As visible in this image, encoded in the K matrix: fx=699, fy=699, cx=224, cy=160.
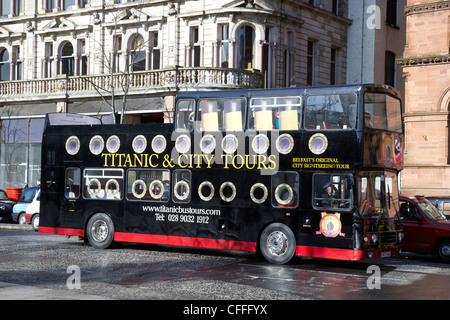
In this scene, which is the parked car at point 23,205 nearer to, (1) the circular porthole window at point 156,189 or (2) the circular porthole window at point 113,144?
(2) the circular porthole window at point 113,144

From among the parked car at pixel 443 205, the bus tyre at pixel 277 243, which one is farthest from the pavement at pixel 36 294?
the parked car at pixel 443 205

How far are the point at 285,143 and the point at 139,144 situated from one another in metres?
4.34

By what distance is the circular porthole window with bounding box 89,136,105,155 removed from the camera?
64.1ft

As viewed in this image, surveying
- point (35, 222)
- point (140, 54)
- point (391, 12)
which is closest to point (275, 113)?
point (35, 222)

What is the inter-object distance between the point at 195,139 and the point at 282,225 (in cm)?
317

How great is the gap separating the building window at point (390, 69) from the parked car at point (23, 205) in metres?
23.3

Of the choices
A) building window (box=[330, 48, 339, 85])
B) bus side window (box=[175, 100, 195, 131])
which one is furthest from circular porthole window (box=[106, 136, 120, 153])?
building window (box=[330, 48, 339, 85])

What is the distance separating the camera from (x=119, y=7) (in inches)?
1484

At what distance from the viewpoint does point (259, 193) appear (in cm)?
1711

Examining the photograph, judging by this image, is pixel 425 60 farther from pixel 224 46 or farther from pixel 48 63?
pixel 48 63

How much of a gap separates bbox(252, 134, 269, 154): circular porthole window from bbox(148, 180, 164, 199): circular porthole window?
10.0 feet

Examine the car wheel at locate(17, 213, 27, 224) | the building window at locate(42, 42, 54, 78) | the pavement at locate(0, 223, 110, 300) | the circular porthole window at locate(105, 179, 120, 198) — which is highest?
the building window at locate(42, 42, 54, 78)

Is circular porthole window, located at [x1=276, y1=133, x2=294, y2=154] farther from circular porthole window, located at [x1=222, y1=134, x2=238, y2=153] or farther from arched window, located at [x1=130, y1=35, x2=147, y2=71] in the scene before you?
arched window, located at [x1=130, y1=35, x2=147, y2=71]
